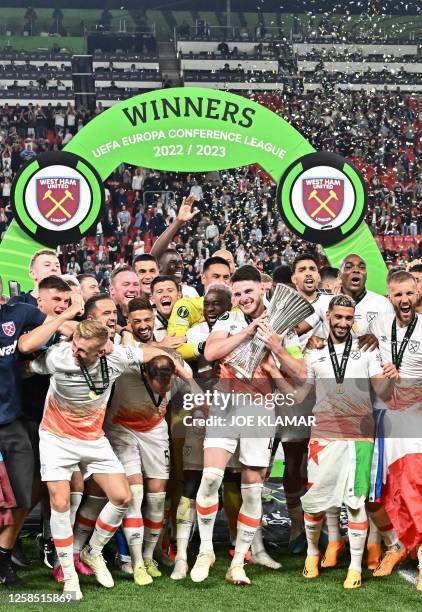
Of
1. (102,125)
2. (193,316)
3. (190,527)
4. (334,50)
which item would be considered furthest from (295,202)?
(334,50)

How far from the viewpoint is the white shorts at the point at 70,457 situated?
221 inches

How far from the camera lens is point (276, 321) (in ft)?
19.2

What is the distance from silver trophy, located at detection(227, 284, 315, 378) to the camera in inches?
231

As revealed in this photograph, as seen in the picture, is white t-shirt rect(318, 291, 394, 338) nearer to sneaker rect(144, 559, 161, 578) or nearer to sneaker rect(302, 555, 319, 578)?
sneaker rect(302, 555, 319, 578)

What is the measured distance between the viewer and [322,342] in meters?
6.05

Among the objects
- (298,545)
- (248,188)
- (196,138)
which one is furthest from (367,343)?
(248,188)

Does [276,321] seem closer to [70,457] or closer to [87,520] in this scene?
[70,457]

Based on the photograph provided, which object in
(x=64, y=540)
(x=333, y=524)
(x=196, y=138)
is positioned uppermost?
(x=196, y=138)

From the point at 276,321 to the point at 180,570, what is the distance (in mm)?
1503

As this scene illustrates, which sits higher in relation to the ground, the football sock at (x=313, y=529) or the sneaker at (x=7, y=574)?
the football sock at (x=313, y=529)

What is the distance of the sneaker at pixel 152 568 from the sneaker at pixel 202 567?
0.23 metres

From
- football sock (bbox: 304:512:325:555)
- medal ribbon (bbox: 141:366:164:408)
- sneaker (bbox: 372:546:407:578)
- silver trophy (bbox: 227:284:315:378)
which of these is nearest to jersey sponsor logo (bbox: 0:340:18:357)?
medal ribbon (bbox: 141:366:164:408)

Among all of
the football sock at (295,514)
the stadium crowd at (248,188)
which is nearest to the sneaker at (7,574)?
the football sock at (295,514)

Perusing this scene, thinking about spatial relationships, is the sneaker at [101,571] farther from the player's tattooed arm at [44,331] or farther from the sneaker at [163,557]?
the player's tattooed arm at [44,331]
